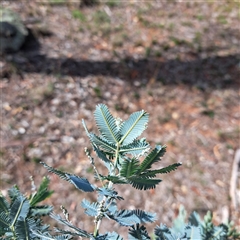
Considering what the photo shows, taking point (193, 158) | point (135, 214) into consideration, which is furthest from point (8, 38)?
point (135, 214)

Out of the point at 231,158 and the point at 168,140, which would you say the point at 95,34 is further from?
the point at 231,158

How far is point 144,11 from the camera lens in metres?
5.09

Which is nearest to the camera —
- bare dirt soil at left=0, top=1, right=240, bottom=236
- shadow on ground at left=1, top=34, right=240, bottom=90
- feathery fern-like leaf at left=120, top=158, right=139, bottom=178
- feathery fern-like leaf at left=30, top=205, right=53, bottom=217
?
feathery fern-like leaf at left=120, top=158, right=139, bottom=178

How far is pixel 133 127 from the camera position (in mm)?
700

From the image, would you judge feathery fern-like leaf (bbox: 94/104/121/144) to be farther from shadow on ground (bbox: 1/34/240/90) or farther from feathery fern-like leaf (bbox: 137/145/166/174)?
shadow on ground (bbox: 1/34/240/90)

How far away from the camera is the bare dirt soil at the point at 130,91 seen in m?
2.95

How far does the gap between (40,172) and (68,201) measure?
1.21 ft

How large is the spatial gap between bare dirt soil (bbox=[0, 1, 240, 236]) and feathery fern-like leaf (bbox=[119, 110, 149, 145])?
203 cm

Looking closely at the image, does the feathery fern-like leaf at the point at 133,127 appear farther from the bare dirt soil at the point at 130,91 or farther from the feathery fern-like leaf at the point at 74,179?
the bare dirt soil at the point at 130,91

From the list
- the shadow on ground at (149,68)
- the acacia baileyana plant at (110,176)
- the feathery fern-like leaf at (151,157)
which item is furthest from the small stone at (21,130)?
the feathery fern-like leaf at (151,157)

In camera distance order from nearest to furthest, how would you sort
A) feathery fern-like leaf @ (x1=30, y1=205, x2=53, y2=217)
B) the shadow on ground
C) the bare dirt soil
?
feathery fern-like leaf @ (x1=30, y1=205, x2=53, y2=217) < the bare dirt soil < the shadow on ground

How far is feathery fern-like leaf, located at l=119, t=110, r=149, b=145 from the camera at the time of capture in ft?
2.29

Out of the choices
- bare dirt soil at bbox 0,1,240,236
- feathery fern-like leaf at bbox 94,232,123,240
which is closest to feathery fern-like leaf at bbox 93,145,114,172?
feathery fern-like leaf at bbox 94,232,123,240

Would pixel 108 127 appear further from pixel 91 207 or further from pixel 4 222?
pixel 4 222
